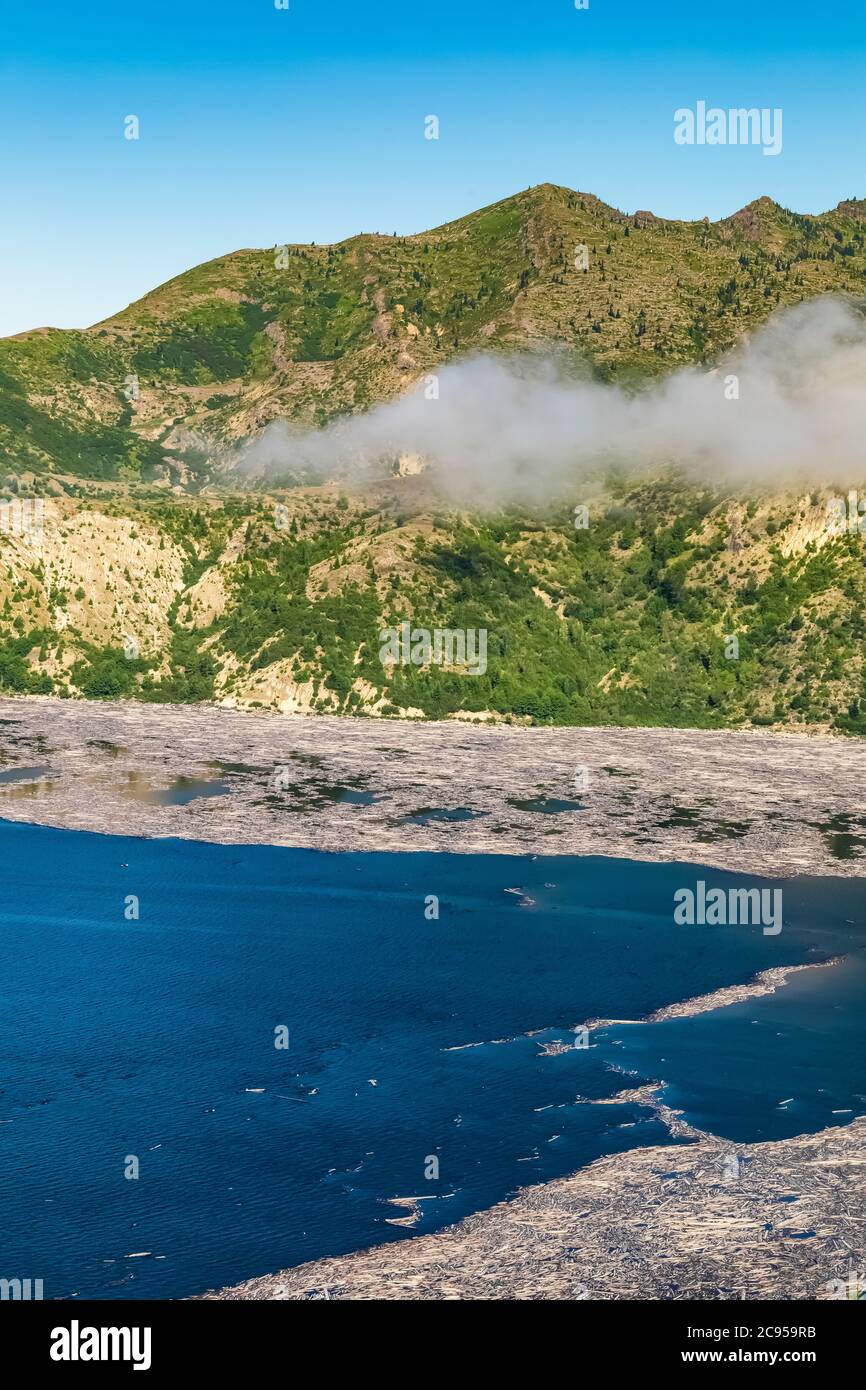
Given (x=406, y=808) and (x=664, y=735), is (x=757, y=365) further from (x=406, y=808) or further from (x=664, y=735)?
(x=406, y=808)

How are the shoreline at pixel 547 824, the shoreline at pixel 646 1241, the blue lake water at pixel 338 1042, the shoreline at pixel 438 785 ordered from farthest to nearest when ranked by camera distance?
the shoreline at pixel 438 785 < the blue lake water at pixel 338 1042 < the shoreline at pixel 547 824 < the shoreline at pixel 646 1241

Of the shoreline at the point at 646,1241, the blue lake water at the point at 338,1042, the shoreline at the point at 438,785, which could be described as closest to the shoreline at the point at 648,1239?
the shoreline at the point at 646,1241

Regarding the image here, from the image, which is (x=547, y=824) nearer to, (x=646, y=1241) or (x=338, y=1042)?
(x=338, y=1042)

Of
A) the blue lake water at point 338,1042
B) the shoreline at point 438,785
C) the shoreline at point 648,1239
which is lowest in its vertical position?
the shoreline at point 648,1239

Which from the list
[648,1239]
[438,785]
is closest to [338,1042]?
[648,1239]

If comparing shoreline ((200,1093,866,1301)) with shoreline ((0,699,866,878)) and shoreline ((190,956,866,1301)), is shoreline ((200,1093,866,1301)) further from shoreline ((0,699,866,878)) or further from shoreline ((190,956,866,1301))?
shoreline ((0,699,866,878))

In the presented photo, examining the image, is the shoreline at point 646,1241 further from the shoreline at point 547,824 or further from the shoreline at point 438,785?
the shoreline at point 438,785

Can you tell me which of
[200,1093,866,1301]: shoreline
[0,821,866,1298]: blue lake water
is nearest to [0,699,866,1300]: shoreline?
[200,1093,866,1301]: shoreline
